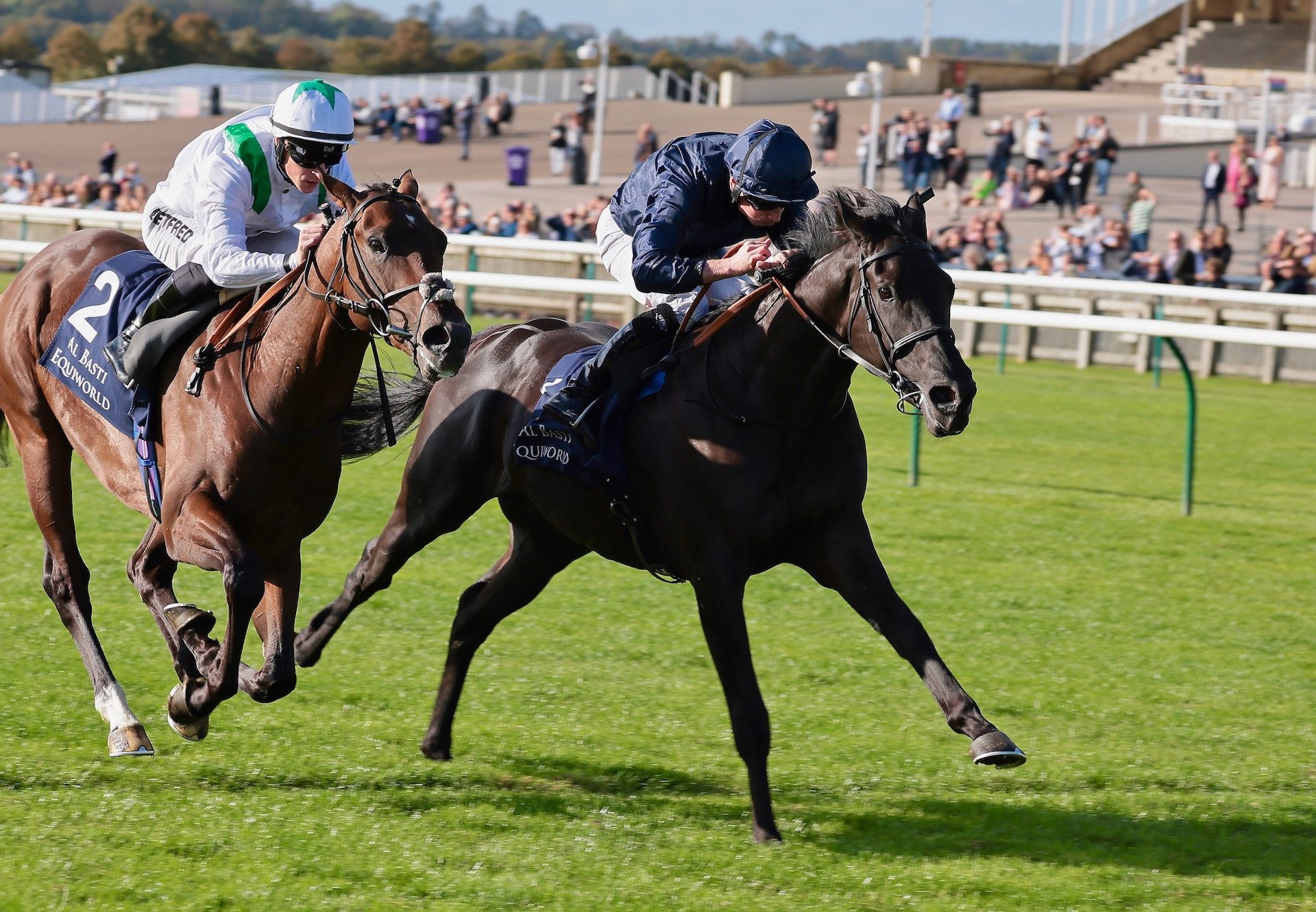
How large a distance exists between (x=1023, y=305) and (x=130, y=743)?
42.5 ft

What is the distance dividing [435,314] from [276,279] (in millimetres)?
910

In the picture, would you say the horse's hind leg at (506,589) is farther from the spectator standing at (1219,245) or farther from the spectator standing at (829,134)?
the spectator standing at (829,134)

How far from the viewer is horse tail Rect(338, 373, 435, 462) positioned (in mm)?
5160

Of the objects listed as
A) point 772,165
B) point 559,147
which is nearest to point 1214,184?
point 559,147

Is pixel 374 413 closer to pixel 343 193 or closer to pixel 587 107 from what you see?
pixel 343 193

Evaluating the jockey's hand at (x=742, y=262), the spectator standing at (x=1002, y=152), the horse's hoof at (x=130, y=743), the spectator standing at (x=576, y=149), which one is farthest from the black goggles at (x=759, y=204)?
the spectator standing at (x=576, y=149)

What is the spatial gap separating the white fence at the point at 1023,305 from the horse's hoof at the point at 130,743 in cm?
850

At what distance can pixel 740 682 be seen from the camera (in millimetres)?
4344

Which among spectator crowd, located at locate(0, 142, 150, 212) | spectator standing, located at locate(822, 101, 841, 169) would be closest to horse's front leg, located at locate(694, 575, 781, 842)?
spectator crowd, located at locate(0, 142, 150, 212)

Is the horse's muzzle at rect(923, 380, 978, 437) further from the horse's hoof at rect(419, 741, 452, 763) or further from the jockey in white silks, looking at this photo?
the horse's hoof at rect(419, 741, 452, 763)

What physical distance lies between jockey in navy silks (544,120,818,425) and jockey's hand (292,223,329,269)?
855 mm

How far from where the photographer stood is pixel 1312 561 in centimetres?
856

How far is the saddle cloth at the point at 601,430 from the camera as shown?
469cm

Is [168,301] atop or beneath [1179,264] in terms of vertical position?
beneath
